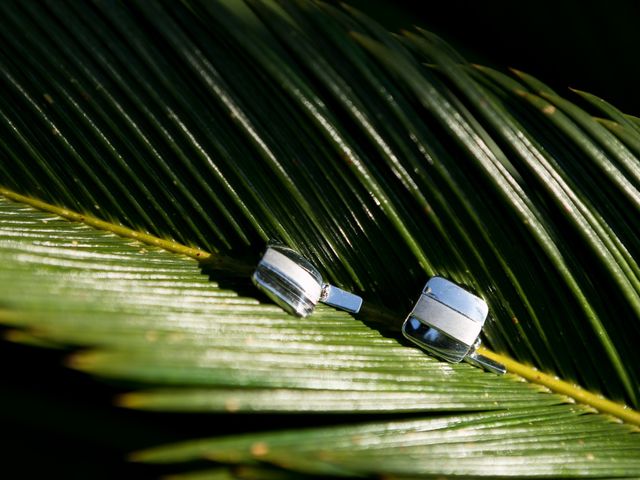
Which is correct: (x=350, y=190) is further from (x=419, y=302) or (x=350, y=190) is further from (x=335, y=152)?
(x=419, y=302)

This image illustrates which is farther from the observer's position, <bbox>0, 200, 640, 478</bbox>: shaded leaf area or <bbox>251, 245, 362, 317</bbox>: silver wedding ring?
<bbox>251, 245, 362, 317</bbox>: silver wedding ring

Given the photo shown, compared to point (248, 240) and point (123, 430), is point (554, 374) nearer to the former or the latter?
point (248, 240)

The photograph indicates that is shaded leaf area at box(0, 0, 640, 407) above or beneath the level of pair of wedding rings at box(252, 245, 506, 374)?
above

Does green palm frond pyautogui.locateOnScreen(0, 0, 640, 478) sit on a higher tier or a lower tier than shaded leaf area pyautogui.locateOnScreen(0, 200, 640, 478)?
higher

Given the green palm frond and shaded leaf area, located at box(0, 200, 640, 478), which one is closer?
shaded leaf area, located at box(0, 200, 640, 478)

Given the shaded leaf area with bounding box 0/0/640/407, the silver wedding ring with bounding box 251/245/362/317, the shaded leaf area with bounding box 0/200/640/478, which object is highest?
the shaded leaf area with bounding box 0/0/640/407
